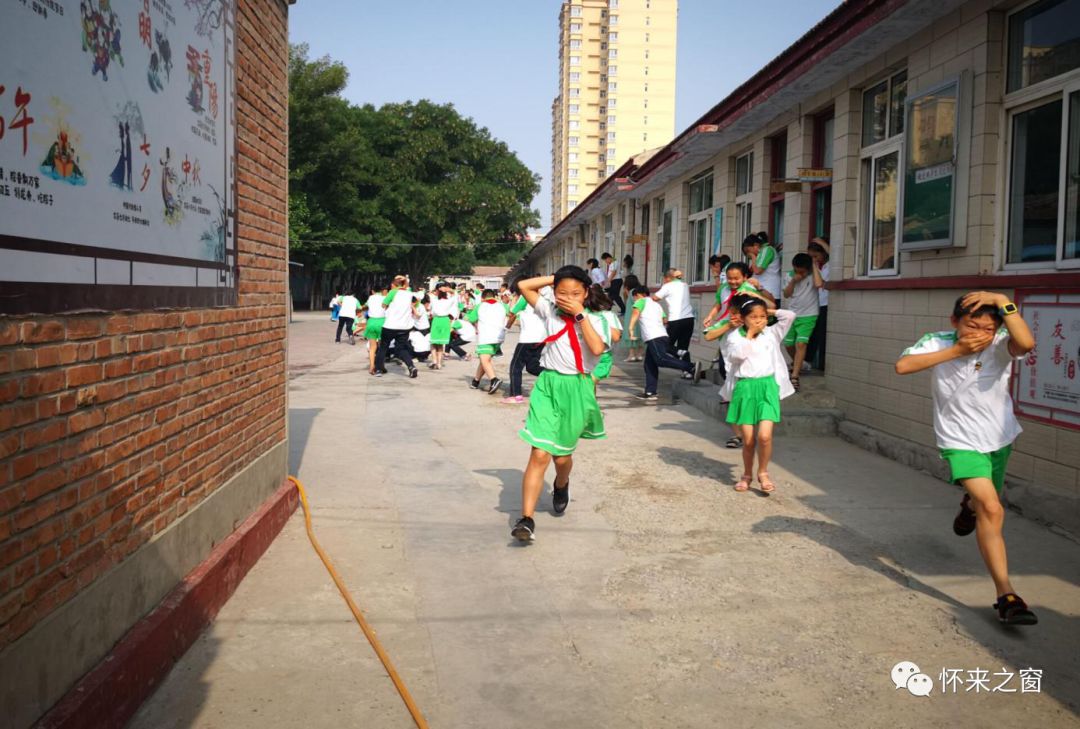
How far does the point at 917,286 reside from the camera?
8.20 m

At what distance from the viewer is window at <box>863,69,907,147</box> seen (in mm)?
9320

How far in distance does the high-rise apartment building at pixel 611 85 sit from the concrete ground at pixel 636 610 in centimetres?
8735

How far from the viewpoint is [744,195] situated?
46.7 feet

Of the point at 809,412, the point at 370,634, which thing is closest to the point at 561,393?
the point at 370,634

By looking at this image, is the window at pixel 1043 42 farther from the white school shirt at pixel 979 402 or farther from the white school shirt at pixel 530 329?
the white school shirt at pixel 530 329

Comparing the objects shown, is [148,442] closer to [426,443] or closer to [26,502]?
[26,502]

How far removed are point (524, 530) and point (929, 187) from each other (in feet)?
16.0

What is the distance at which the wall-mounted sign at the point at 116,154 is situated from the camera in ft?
8.99

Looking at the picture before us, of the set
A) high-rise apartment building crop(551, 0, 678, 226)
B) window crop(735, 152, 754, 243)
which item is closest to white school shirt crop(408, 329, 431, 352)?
window crop(735, 152, 754, 243)

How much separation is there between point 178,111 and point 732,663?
11.2 feet

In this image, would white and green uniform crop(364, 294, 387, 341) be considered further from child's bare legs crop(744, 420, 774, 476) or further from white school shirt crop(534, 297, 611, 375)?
white school shirt crop(534, 297, 611, 375)

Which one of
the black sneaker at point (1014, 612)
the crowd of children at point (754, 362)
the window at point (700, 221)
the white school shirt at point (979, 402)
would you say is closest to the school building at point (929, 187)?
the crowd of children at point (754, 362)

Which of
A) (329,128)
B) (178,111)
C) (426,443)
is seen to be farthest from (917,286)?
(329,128)

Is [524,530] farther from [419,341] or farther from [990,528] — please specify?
[419,341]
